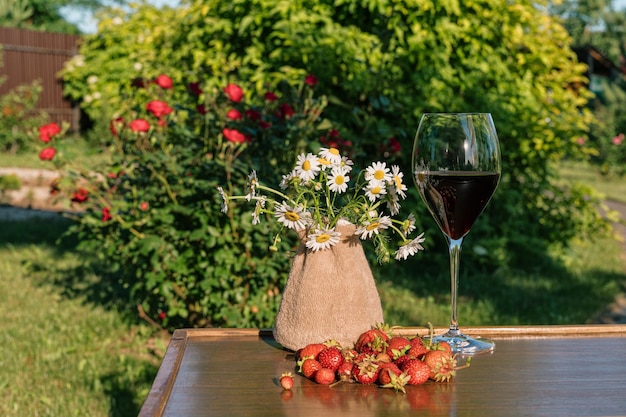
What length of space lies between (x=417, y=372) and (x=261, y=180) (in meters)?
2.33

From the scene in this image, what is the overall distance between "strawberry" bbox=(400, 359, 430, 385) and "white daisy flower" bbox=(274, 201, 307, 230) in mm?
336

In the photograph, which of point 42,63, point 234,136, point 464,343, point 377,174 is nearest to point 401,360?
point 464,343

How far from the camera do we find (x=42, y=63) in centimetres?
1490

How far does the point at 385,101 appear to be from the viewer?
4570 mm

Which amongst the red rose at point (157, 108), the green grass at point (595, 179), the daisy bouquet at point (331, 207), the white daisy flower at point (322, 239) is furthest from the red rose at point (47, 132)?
the green grass at point (595, 179)

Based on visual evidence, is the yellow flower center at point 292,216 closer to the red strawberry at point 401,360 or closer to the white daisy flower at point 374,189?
the white daisy flower at point 374,189

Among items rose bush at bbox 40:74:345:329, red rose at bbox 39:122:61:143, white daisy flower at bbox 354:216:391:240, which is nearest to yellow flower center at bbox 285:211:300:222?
white daisy flower at bbox 354:216:391:240

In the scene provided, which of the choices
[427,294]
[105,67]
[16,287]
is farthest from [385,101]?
[105,67]

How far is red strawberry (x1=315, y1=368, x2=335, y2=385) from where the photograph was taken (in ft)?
4.61

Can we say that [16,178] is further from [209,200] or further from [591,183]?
[591,183]

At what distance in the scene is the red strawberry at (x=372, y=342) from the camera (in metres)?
1.49

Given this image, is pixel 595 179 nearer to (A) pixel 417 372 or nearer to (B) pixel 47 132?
(B) pixel 47 132

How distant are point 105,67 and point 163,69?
704 centimetres

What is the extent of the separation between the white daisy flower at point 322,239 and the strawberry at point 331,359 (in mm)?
207
